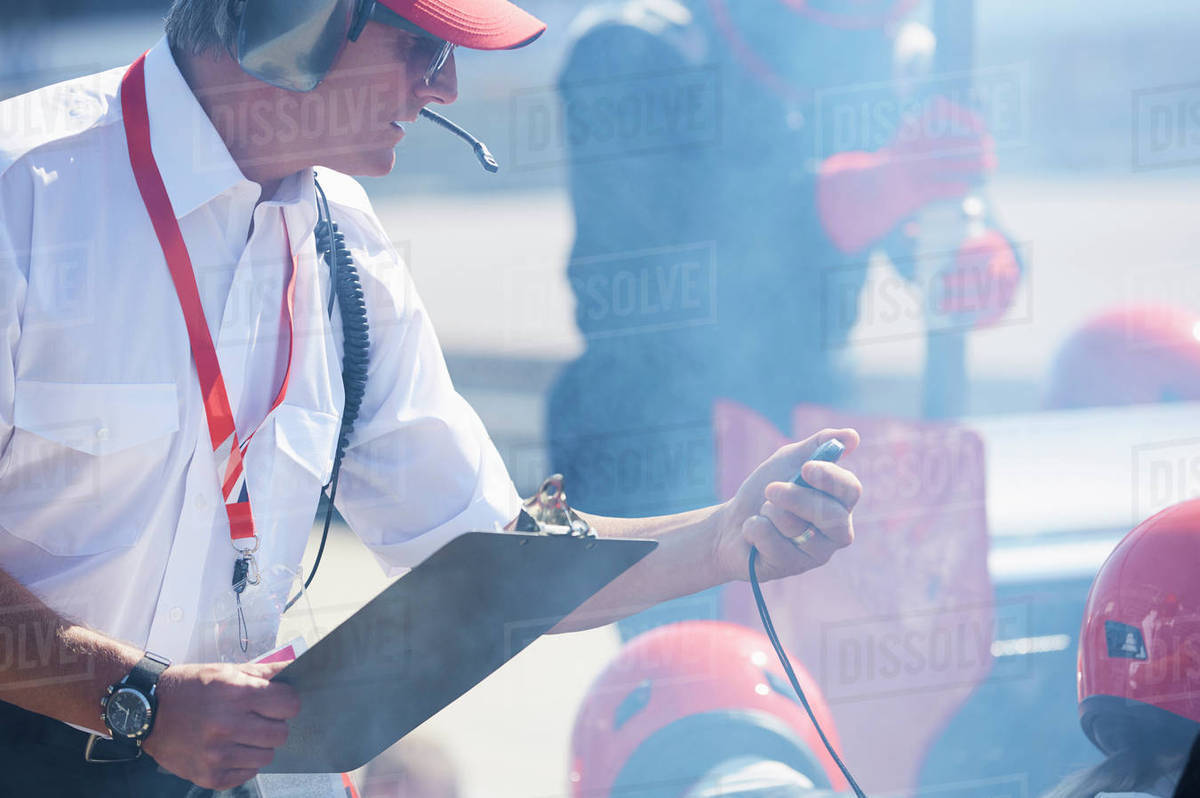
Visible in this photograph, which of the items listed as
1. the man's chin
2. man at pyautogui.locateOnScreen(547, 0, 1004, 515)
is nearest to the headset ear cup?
the man's chin

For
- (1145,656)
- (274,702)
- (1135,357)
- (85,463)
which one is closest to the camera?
(274,702)

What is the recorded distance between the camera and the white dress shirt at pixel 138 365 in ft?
4.01

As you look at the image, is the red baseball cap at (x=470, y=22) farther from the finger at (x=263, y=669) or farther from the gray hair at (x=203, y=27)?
the finger at (x=263, y=669)

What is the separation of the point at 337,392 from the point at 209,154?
0.34 meters

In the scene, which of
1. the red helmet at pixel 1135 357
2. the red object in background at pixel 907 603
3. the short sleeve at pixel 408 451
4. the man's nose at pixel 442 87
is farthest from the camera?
the red helmet at pixel 1135 357

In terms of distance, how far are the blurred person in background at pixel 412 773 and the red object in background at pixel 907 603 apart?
0.91 metres

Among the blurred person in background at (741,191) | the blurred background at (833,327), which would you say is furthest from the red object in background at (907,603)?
the blurred person in background at (741,191)

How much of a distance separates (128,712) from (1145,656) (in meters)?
1.23

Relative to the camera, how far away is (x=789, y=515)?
139 cm

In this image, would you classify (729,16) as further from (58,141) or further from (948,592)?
(58,141)

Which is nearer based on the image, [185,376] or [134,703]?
[134,703]

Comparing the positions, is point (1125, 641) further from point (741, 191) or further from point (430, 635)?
point (741, 191)

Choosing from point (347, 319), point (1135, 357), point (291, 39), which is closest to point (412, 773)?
point (347, 319)

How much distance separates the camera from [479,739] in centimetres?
307
